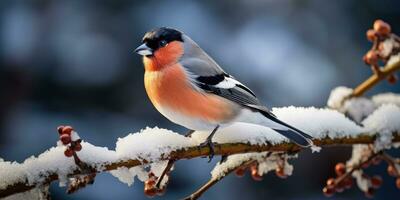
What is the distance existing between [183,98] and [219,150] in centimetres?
32

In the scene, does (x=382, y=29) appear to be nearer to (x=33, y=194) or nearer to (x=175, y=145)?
(x=175, y=145)

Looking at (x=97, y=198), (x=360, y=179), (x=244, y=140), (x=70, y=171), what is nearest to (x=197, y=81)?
(x=244, y=140)

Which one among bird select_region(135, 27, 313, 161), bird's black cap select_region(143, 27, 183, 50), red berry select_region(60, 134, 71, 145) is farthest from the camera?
bird's black cap select_region(143, 27, 183, 50)

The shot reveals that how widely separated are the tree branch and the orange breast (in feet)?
0.80

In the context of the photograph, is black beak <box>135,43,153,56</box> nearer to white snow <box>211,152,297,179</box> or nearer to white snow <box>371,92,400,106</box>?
white snow <box>211,152,297,179</box>

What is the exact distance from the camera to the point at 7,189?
112 centimetres

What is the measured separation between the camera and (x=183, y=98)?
1678mm

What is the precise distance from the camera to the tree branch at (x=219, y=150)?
1.14 m

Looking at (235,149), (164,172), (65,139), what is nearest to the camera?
(65,139)

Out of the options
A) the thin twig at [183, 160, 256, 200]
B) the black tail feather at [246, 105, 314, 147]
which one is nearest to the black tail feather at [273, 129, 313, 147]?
the black tail feather at [246, 105, 314, 147]

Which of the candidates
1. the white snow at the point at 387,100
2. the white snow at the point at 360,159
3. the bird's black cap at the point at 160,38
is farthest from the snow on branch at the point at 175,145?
the bird's black cap at the point at 160,38

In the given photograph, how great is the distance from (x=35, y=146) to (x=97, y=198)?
639mm

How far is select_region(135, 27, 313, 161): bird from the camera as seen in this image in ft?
5.37

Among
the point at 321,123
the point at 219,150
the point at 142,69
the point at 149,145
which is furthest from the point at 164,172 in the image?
the point at 142,69
